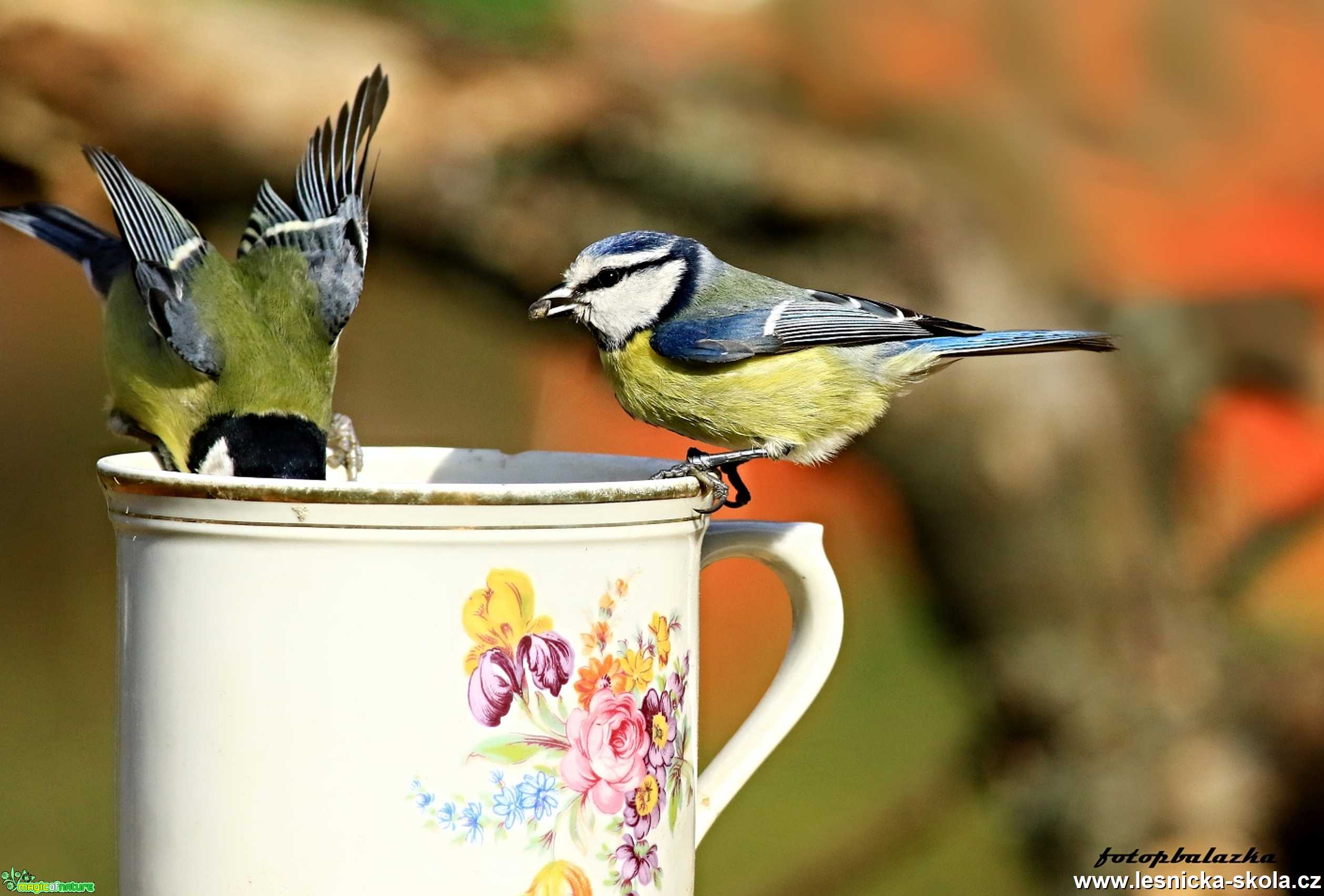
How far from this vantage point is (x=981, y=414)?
1.44 meters

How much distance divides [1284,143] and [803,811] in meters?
0.96

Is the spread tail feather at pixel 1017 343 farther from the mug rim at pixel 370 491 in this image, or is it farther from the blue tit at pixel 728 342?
the mug rim at pixel 370 491

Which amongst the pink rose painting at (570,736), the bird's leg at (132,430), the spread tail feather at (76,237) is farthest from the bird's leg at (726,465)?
the spread tail feather at (76,237)

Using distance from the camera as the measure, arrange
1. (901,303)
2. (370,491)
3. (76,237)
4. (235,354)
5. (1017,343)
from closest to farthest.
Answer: (370,491), (1017,343), (235,354), (76,237), (901,303)

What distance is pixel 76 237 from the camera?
4.25ft

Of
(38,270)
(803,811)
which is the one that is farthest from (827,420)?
(38,270)

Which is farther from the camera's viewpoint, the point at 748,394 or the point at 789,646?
the point at 748,394

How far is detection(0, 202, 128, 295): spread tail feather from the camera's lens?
1.27 meters

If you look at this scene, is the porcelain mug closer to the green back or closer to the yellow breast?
the yellow breast

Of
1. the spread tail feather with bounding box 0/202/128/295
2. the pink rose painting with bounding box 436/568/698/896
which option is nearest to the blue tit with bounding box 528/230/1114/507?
the pink rose painting with bounding box 436/568/698/896

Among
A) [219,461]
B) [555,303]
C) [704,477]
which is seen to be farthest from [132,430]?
[704,477]

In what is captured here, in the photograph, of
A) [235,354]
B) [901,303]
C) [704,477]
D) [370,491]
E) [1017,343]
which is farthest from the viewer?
[901,303]

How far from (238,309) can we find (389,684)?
78cm

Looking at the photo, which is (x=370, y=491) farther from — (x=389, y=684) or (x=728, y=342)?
(x=728, y=342)
